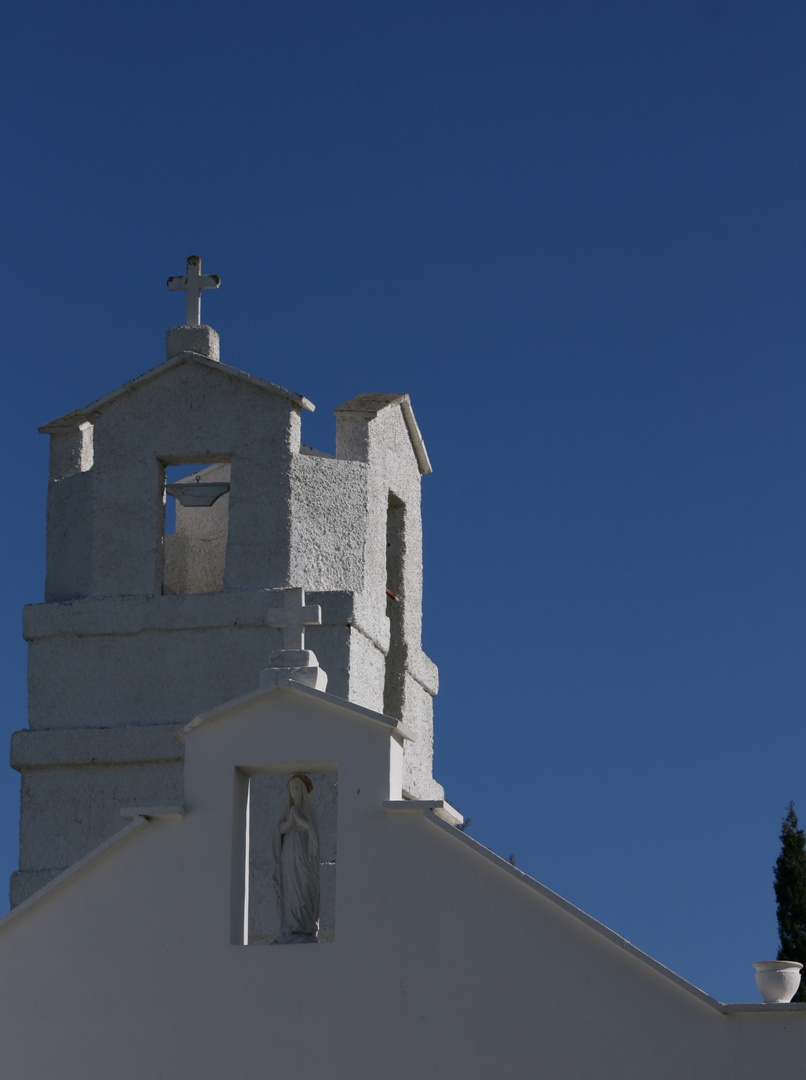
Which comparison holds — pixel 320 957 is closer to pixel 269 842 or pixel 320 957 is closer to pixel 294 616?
pixel 294 616

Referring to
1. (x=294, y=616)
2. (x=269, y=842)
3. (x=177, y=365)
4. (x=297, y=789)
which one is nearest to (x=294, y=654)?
(x=294, y=616)

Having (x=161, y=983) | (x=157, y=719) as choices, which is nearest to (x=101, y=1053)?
(x=161, y=983)

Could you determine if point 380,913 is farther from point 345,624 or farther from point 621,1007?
point 345,624

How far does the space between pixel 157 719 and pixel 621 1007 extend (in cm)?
706

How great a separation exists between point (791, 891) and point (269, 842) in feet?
39.9

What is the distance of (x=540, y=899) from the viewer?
12.5 m

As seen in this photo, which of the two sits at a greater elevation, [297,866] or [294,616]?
[294,616]

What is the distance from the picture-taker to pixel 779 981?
476 inches

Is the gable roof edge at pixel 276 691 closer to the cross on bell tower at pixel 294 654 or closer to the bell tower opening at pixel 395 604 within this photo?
the cross on bell tower at pixel 294 654

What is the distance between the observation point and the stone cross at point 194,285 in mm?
19516

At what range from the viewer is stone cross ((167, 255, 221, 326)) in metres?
19.5

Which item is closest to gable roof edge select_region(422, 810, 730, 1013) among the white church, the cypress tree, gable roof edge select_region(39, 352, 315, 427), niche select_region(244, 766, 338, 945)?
the white church

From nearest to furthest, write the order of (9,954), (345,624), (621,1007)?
(621,1007), (9,954), (345,624)

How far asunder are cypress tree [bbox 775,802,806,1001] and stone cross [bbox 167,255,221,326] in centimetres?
1244
